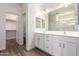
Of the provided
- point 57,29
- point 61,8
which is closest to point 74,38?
point 57,29

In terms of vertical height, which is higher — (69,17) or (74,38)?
(69,17)

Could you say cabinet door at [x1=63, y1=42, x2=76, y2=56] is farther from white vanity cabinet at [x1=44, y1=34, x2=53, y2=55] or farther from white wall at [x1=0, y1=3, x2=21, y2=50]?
white wall at [x1=0, y1=3, x2=21, y2=50]

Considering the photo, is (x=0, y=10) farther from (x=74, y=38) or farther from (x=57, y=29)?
(x=74, y=38)

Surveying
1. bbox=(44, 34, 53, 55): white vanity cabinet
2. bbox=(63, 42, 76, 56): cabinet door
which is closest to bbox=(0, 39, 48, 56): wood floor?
bbox=(44, 34, 53, 55): white vanity cabinet

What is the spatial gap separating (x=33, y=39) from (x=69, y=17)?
1579 millimetres

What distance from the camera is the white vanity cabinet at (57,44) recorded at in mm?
1766

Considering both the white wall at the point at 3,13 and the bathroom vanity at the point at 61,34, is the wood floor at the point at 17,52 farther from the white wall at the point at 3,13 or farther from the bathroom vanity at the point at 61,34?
the bathroom vanity at the point at 61,34

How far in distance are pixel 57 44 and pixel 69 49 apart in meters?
0.38

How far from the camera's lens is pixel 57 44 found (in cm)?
216

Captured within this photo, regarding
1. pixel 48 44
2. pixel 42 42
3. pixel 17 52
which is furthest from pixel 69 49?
pixel 17 52

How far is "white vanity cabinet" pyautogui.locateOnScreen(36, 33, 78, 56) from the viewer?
1.77 meters

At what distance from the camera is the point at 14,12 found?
9.00 ft

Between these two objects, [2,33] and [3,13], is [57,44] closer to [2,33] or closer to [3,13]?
[2,33]

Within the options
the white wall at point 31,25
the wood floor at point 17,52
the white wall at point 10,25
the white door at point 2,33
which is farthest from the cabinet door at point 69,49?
the white door at point 2,33
